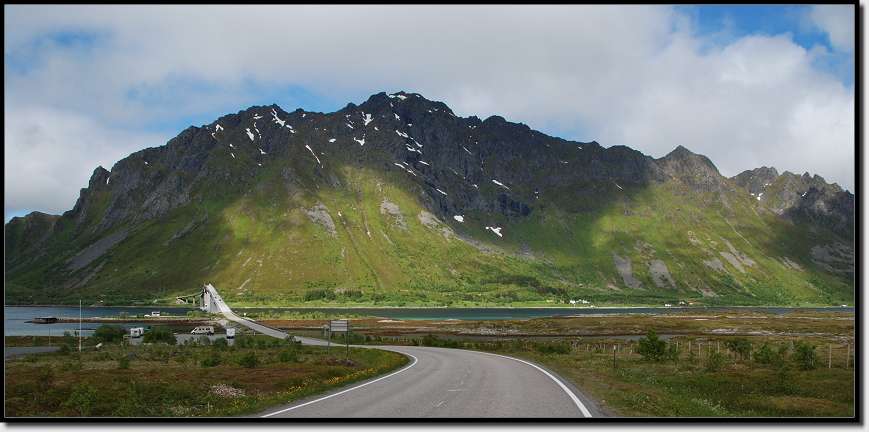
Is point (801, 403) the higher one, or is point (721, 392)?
point (801, 403)

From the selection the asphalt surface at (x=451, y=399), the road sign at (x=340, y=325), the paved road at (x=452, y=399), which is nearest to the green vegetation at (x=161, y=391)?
the asphalt surface at (x=451, y=399)

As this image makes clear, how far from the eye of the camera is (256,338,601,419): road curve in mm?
15688

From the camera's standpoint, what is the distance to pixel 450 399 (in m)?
18.6

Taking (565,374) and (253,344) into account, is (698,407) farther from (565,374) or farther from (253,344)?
(253,344)

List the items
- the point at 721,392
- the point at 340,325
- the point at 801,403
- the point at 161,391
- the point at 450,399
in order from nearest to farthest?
the point at 450,399
the point at 161,391
the point at 801,403
the point at 721,392
the point at 340,325

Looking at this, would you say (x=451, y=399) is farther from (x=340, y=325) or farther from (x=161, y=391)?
(x=340, y=325)

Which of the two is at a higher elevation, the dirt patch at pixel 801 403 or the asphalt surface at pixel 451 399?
the asphalt surface at pixel 451 399

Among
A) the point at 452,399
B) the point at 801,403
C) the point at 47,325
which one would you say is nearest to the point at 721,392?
the point at 801,403

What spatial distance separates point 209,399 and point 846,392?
100 ft

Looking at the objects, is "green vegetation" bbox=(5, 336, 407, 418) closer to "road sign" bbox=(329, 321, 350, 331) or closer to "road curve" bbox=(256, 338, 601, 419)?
"road curve" bbox=(256, 338, 601, 419)

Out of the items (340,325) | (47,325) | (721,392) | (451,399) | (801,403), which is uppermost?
(451,399)

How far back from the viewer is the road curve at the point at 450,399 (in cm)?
1569

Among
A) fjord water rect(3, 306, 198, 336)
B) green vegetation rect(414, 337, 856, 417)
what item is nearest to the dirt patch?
green vegetation rect(414, 337, 856, 417)

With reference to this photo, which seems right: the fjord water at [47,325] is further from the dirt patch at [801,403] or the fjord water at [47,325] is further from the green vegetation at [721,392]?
the dirt patch at [801,403]
